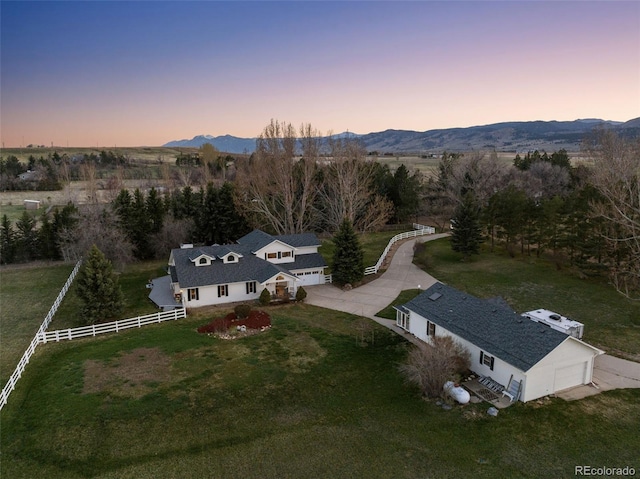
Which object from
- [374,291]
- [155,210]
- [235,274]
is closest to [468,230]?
[374,291]

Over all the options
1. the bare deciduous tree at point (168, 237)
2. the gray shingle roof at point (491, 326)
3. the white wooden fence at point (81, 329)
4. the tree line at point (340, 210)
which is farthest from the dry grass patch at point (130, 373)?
the bare deciduous tree at point (168, 237)

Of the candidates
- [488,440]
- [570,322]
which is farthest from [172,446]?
[570,322]

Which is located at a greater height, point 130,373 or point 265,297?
point 265,297

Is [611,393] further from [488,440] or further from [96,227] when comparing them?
[96,227]

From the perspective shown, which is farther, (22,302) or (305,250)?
(305,250)

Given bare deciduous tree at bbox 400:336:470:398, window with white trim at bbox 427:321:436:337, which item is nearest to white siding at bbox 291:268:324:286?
window with white trim at bbox 427:321:436:337

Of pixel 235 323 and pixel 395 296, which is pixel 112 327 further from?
pixel 395 296
